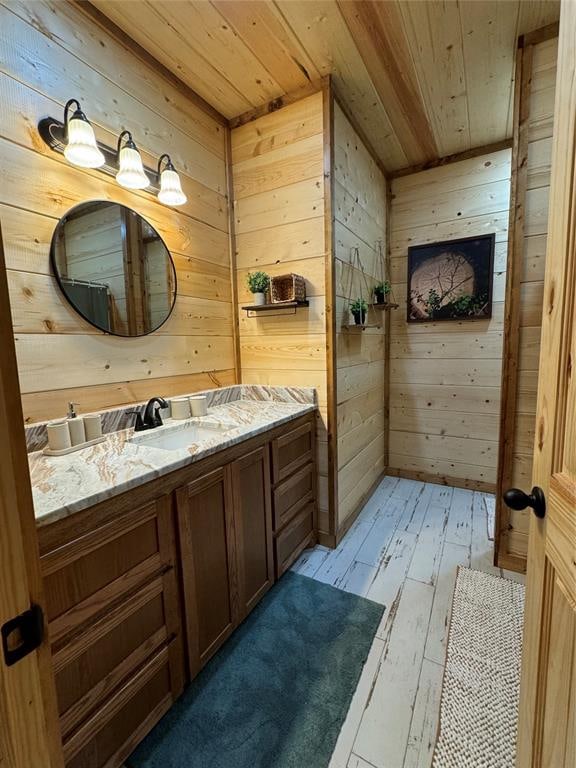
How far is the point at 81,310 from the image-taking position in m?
1.45

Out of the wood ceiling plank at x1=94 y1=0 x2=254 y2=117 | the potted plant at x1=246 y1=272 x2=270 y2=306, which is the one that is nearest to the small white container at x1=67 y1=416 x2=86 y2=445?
the potted plant at x1=246 y1=272 x2=270 y2=306

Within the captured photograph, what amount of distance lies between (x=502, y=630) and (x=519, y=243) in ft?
6.01

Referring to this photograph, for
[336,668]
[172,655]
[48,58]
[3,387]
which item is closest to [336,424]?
[336,668]

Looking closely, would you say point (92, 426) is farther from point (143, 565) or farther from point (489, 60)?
point (489, 60)

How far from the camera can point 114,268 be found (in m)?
1.60

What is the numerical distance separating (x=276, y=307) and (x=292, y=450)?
0.86 metres

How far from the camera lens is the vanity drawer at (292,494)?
5.85ft

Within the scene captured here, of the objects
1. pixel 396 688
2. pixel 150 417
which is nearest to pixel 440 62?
pixel 150 417

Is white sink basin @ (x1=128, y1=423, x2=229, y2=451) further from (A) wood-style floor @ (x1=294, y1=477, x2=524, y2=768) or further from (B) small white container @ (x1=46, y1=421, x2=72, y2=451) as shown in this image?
(A) wood-style floor @ (x1=294, y1=477, x2=524, y2=768)

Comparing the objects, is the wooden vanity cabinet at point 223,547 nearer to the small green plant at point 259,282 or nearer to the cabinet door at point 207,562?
the cabinet door at point 207,562

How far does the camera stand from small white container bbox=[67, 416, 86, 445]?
4.37 feet

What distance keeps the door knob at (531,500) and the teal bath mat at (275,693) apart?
1.08 metres

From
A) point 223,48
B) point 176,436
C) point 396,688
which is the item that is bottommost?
point 396,688

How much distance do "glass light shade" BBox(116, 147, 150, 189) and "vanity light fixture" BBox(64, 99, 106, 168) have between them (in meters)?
0.15
